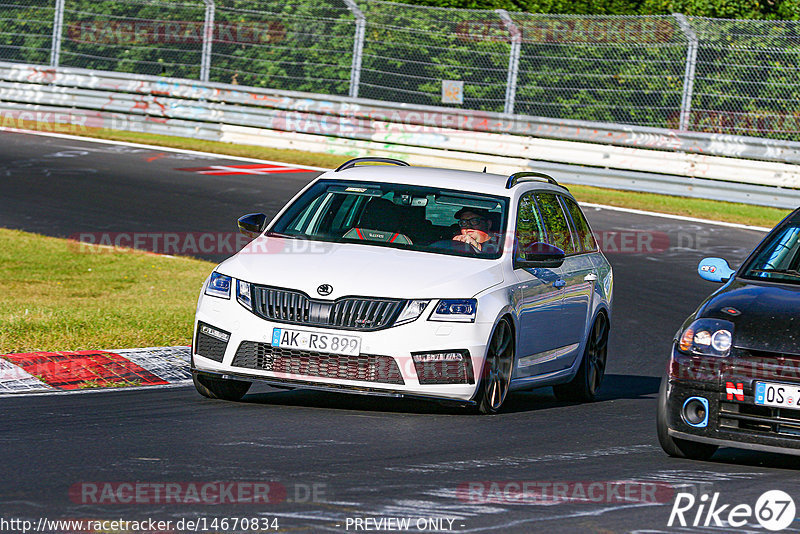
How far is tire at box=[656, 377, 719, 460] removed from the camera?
25.7 ft

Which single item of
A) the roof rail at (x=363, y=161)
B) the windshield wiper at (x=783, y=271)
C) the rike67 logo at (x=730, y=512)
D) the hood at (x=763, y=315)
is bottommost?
the rike67 logo at (x=730, y=512)

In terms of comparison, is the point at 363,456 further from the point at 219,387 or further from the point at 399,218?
the point at 399,218

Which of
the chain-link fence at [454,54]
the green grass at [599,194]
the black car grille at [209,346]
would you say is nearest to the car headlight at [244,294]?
the black car grille at [209,346]

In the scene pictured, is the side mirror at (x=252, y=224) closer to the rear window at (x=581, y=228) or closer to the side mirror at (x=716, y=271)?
the rear window at (x=581, y=228)

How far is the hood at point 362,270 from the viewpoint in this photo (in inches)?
350

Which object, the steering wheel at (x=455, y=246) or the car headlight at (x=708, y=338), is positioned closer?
the car headlight at (x=708, y=338)

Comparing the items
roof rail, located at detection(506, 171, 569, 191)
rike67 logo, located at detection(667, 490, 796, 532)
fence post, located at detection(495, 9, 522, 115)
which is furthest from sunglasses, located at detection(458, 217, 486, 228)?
fence post, located at detection(495, 9, 522, 115)

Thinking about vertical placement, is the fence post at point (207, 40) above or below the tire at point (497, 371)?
above

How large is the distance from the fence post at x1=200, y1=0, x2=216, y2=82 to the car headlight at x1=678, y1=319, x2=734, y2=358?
2097 centimetres

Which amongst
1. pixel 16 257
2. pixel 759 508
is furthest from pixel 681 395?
pixel 16 257

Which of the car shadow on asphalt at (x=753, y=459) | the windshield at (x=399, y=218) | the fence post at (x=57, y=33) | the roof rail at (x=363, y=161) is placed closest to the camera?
the car shadow on asphalt at (x=753, y=459)

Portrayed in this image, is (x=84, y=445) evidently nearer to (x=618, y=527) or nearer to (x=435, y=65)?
(x=618, y=527)

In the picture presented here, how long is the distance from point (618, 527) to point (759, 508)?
35.0 inches

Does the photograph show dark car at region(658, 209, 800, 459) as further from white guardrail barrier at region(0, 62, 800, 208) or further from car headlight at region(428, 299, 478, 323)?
white guardrail barrier at region(0, 62, 800, 208)
